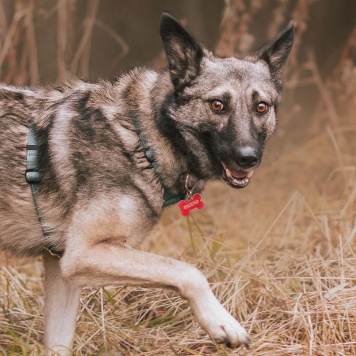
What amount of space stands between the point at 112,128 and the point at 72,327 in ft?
3.67

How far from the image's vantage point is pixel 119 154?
3.84 meters

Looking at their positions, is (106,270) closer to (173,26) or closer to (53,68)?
(173,26)

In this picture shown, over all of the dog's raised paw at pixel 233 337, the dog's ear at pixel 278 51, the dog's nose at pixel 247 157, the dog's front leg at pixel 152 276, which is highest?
the dog's ear at pixel 278 51

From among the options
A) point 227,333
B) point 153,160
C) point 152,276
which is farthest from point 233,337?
point 153,160

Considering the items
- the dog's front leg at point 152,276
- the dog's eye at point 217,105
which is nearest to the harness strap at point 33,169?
the dog's front leg at point 152,276

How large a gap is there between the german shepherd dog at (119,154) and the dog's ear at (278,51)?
145mm

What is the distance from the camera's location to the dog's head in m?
3.80

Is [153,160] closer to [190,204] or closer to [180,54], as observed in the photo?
[190,204]

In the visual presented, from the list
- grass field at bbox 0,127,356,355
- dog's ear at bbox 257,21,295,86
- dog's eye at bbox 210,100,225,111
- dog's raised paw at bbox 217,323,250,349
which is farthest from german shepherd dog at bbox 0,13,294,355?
dog's raised paw at bbox 217,323,250,349

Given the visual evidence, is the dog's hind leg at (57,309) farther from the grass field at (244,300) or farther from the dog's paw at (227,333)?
the dog's paw at (227,333)

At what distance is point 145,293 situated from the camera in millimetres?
4555

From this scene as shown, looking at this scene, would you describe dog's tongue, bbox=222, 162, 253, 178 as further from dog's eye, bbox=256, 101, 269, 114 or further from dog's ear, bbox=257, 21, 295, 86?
dog's ear, bbox=257, 21, 295, 86

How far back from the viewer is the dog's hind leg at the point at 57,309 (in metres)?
4.11

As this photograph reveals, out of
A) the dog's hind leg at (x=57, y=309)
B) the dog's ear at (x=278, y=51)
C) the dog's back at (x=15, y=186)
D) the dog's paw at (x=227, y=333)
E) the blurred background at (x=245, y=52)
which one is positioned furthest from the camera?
the blurred background at (x=245, y=52)
